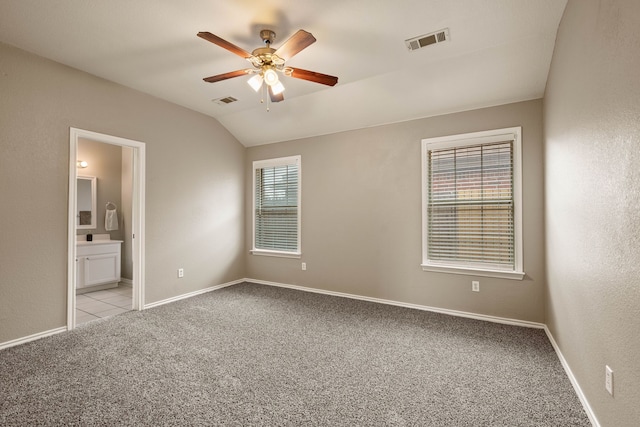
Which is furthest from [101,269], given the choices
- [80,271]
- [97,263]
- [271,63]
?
[271,63]

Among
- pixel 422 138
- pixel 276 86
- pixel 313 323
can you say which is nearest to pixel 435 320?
pixel 313 323

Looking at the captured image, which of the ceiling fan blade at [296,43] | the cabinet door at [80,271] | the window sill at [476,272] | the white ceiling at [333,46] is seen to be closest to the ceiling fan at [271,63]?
the ceiling fan blade at [296,43]

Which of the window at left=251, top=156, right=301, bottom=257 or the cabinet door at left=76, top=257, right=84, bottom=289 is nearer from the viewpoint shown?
the cabinet door at left=76, top=257, right=84, bottom=289

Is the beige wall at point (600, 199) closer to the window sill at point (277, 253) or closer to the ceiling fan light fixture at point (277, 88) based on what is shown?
the ceiling fan light fixture at point (277, 88)

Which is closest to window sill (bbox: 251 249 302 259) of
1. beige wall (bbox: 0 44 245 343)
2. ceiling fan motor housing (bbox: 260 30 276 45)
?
beige wall (bbox: 0 44 245 343)

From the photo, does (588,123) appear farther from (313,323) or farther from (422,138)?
(313,323)

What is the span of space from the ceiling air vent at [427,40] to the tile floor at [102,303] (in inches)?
181

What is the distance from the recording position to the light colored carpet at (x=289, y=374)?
192 cm

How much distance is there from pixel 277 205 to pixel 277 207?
0.12ft

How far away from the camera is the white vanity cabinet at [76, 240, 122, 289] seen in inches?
190

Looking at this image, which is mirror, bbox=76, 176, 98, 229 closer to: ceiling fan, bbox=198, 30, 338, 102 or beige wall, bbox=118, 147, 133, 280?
beige wall, bbox=118, 147, 133, 280

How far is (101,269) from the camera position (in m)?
5.07

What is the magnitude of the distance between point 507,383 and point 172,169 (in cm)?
452

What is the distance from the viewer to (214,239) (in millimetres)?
5047
